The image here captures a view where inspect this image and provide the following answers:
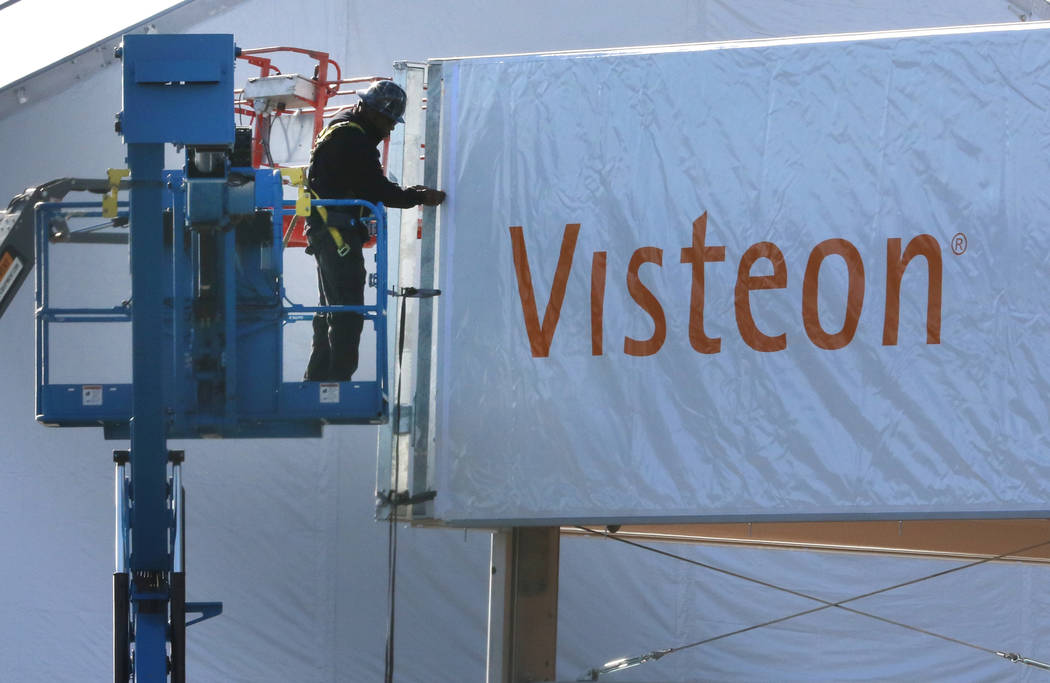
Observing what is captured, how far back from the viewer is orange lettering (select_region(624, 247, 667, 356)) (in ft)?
23.7

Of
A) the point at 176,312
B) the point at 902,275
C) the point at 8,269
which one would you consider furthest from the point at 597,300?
the point at 8,269

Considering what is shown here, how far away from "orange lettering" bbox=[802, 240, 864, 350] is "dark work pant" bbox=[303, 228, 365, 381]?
7.77 ft

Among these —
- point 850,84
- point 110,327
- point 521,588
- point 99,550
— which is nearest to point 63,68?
point 110,327

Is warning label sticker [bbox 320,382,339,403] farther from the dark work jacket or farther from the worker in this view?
the dark work jacket

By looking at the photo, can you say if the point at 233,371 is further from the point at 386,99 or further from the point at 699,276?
the point at 699,276

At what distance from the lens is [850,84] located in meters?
7.12

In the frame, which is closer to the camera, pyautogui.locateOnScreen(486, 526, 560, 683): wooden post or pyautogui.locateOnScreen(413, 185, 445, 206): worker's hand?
pyautogui.locateOnScreen(413, 185, 445, 206): worker's hand

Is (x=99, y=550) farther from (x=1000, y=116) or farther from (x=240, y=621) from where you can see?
(x=1000, y=116)

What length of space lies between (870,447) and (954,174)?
4.85 feet

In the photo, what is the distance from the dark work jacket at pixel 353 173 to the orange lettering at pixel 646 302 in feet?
4.02

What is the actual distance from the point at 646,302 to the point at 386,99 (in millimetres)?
1819

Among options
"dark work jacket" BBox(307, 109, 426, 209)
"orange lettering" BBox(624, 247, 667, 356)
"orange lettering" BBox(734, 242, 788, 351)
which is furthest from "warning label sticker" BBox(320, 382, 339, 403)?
"orange lettering" BBox(734, 242, 788, 351)

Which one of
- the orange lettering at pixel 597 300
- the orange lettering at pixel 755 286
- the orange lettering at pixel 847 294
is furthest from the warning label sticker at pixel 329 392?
the orange lettering at pixel 847 294

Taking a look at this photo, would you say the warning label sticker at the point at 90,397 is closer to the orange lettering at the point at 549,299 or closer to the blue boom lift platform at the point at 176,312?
the blue boom lift platform at the point at 176,312
